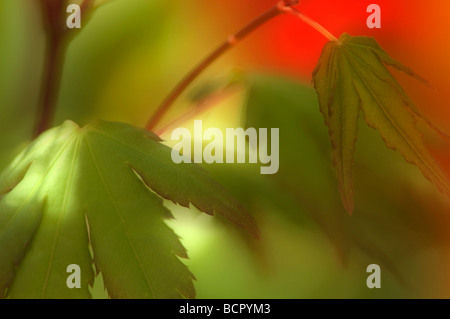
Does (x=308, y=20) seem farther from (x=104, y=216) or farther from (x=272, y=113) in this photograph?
(x=104, y=216)

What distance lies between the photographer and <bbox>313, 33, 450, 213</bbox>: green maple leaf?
446mm

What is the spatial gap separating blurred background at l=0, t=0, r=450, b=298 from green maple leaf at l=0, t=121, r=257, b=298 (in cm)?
13

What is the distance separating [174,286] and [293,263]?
215mm

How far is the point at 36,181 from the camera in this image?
45 cm

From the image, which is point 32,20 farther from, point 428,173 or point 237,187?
point 428,173

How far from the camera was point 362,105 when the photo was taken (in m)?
0.46

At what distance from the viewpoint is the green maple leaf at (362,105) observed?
0.45 metres

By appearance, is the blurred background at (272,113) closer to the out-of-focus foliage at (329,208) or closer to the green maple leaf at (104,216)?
the out-of-focus foliage at (329,208)

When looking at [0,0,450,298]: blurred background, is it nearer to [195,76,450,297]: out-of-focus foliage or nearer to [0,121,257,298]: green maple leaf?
[195,76,450,297]: out-of-focus foliage

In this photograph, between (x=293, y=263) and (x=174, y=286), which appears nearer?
(x=174, y=286)

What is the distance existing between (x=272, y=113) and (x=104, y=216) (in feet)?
0.77

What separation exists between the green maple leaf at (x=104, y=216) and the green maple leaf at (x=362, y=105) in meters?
0.11

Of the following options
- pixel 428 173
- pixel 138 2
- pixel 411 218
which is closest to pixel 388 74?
pixel 428 173

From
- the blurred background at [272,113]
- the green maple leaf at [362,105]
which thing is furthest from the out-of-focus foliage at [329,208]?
the green maple leaf at [362,105]
